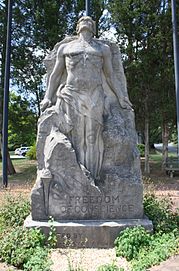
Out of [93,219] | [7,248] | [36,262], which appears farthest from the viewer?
[93,219]

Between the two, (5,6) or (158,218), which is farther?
(5,6)

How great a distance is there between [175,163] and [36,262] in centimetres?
1413

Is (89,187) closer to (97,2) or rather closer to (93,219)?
(93,219)

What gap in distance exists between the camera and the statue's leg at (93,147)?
18.3 feet

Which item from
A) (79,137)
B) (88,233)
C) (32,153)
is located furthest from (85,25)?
(32,153)

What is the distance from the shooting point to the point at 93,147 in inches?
220

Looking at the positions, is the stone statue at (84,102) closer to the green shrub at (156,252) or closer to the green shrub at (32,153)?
Answer: the green shrub at (156,252)

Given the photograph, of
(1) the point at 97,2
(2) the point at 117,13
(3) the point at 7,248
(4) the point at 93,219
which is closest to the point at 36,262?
(3) the point at 7,248

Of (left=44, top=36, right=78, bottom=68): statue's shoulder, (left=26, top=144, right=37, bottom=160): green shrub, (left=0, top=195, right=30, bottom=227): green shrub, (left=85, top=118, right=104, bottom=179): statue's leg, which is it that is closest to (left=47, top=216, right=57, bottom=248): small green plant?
(left=0, top=195, right=30, bottom=227): green shrub

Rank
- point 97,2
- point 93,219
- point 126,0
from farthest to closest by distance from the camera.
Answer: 1. point 97,2
2. point 126,0
3. point 93,219

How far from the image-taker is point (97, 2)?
16.6 meters

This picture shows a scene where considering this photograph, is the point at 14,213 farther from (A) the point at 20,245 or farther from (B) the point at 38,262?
(B) the point at 38,262

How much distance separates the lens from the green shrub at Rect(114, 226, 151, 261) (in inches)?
A: 188

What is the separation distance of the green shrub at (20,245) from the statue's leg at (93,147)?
132 centimetres
